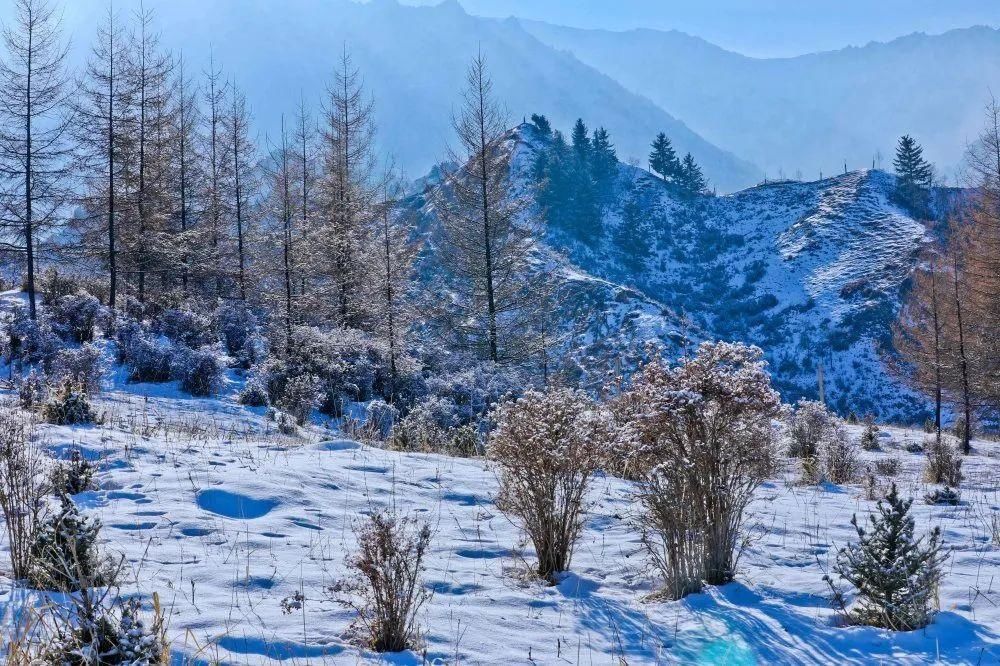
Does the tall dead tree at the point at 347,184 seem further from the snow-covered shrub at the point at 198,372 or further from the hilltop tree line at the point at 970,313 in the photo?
the hilltop tree line at the point at 970,313

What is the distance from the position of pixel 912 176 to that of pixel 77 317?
71.3 metres

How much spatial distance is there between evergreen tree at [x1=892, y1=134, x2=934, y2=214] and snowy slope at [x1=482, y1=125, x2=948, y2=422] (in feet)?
4.39

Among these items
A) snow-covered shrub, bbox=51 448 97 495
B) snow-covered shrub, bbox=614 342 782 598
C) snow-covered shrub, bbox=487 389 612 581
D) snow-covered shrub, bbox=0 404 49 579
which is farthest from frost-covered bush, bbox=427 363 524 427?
snow-covered shrub, bbox=0 404 49 579

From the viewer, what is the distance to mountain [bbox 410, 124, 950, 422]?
143ft

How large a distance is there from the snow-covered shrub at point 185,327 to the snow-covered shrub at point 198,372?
113 inches

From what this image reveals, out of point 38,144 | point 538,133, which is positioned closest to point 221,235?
point 38,144

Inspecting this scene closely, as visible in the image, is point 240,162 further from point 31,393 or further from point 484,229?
point 31,393

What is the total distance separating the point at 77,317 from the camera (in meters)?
15.2

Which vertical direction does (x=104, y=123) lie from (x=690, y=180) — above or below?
below

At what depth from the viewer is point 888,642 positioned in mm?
3385

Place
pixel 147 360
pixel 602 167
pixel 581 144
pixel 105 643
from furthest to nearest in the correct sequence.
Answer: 1. pixel 602 167
2. pixel 581 144
3. pixel 147 360
4. pixel 105 643

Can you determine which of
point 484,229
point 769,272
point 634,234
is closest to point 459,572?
point 484,229

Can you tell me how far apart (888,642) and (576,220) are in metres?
63.1

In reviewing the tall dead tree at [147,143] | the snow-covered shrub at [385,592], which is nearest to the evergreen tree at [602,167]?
the tall dead tree at [147,143]
